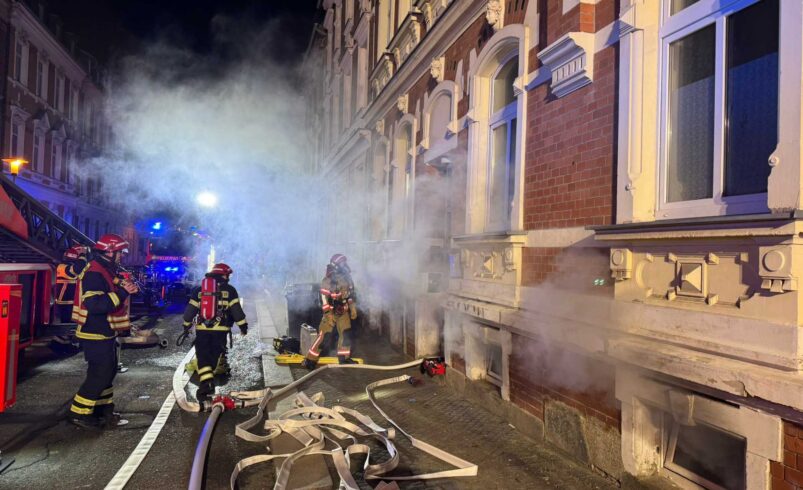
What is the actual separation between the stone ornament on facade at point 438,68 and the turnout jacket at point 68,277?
6765 millimetres

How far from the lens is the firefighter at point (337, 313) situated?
25.3 ft

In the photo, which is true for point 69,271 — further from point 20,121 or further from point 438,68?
point 20,121

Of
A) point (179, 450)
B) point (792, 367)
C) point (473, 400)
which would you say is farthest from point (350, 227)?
point (792, 367)

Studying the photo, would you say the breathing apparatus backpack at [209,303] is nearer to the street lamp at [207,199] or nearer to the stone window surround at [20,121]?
the stone window surround at [20,121]

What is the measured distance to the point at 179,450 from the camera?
4.43m

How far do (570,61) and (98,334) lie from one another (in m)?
5.43

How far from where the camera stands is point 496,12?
224 inches

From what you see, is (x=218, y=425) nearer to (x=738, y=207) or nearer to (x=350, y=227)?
(x=738, y=207)

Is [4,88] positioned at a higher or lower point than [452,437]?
higher

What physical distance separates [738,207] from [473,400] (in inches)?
147

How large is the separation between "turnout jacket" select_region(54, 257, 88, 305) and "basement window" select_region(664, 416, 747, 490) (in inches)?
352

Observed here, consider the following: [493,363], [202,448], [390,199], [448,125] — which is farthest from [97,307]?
[390,199]

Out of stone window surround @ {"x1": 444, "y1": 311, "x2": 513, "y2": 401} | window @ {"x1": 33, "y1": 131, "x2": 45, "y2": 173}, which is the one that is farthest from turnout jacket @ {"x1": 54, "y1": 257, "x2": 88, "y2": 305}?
window @ {"x1": 33, "y1": 131, "x2": 45, "y2": 173}

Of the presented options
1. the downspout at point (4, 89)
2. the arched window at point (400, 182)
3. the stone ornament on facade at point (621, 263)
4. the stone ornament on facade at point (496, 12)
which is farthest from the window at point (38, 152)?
the stone ornament on facade at point (621, 263)
